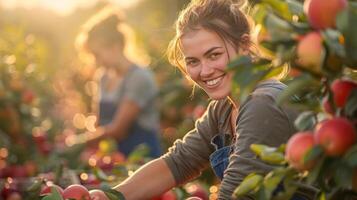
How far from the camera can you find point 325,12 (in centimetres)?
181

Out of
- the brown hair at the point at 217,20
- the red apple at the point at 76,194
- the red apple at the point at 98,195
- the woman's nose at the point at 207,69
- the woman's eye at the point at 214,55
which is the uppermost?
the brown hair at the point at 217,20

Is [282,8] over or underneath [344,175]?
over

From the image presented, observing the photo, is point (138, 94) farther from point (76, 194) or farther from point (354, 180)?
point (354, 180)

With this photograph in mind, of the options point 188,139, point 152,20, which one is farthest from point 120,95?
point 152,20

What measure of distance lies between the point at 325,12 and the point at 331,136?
252mm

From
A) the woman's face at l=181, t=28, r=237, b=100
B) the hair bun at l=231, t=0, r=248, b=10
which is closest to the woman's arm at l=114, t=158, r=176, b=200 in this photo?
the woman's face at l=181, t=28, r=237, b=100

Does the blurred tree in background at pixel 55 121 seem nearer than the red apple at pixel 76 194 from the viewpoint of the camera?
No

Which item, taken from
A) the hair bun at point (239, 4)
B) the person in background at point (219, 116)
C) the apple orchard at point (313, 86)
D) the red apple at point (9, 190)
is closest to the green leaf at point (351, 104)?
the apple orchard at point (313, 86)

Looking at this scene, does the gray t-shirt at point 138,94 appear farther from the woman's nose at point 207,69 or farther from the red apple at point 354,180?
the red apple at point 354,180

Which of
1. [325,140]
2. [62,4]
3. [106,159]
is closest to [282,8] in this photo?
[325,140]

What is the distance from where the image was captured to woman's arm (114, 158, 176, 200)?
2.96 metres

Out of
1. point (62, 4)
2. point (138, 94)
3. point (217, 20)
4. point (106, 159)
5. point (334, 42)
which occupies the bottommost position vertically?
point (334, 42)

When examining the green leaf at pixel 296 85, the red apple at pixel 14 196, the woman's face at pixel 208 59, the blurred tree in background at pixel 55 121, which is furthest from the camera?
the blurred tree in background at pixel 55 121

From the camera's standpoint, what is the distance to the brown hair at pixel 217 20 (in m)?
2.85
